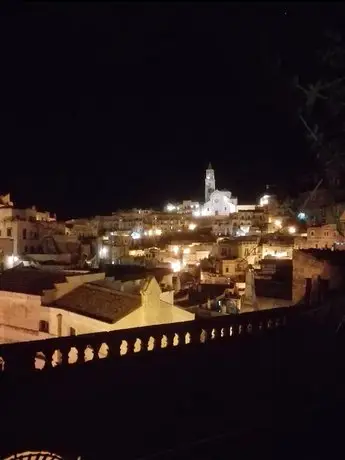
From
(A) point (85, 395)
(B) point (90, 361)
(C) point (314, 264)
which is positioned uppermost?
(C) point (314, 264)

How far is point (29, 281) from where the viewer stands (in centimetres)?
1961

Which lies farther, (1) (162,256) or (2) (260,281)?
(1) (162,256)

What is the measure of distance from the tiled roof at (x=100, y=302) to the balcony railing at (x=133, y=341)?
551 cm

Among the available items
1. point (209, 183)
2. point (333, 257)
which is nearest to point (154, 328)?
point (333, 257)

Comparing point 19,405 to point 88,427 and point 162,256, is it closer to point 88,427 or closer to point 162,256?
point 88,427

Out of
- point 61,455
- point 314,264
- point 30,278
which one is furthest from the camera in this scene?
point 30,278

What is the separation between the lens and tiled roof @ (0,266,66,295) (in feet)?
59.9

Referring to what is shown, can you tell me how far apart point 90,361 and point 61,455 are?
4.45 ft

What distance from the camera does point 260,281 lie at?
24.7 meters

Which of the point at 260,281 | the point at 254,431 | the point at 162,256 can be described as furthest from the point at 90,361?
the point at 162,256

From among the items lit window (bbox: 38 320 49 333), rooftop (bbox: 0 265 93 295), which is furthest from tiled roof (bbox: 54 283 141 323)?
rooftop (bbox: 0 265 93 295)

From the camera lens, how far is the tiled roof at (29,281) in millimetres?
18259

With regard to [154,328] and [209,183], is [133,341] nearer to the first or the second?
[154,328]

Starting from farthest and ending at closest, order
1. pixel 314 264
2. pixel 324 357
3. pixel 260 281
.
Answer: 1. pixel 260 281
2. pixel 314 264
3. pixel 324 357
